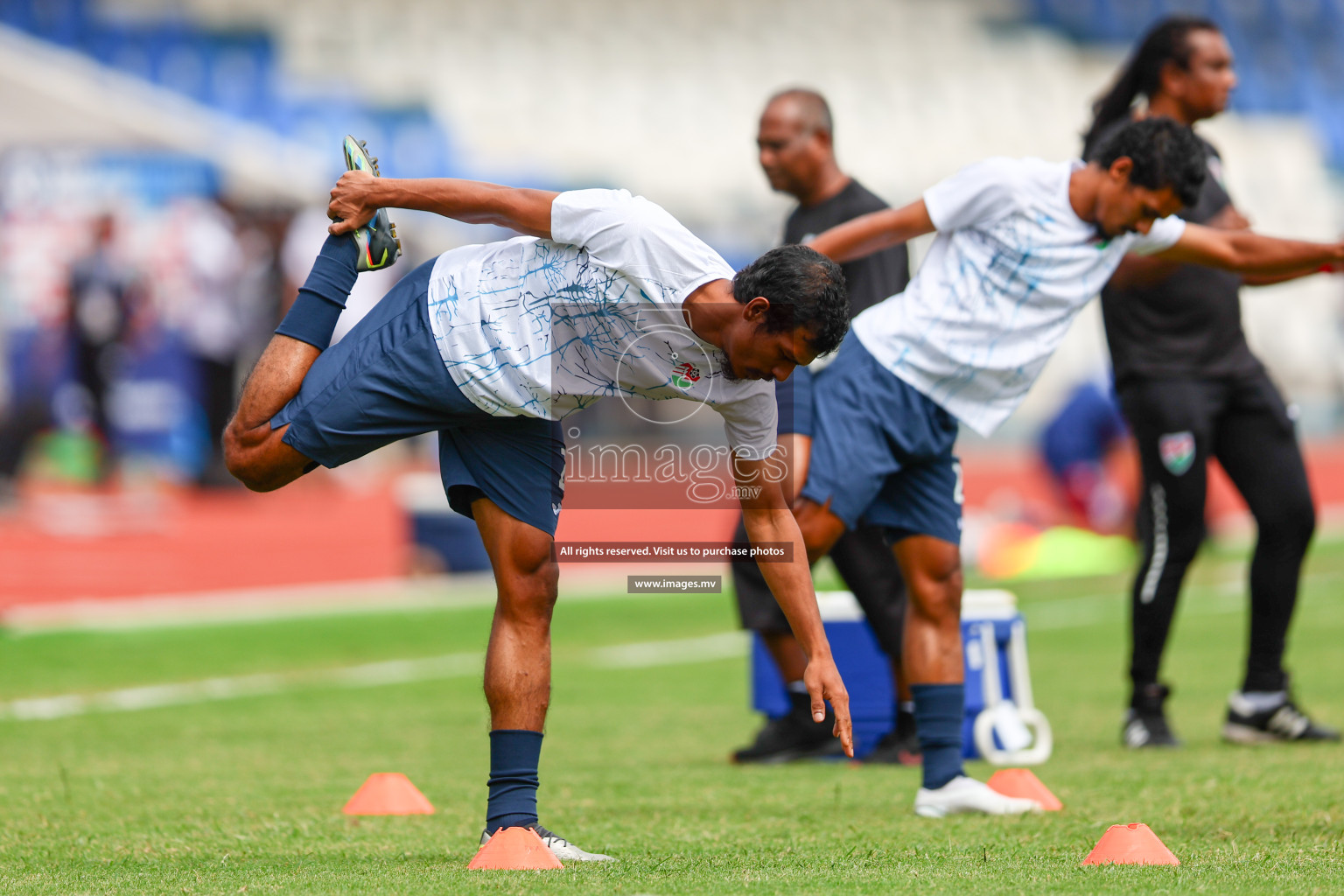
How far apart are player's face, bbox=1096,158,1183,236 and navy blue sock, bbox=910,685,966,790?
139 centimetres

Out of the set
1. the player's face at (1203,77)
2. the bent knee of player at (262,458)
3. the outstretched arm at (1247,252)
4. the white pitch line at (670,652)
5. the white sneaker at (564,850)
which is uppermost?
the player's face at (1203,77)

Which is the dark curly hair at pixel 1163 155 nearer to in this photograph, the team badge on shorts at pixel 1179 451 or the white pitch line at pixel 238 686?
the team badge on shorts at pixel 1179 451

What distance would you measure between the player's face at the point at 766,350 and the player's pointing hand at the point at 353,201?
1.02 m

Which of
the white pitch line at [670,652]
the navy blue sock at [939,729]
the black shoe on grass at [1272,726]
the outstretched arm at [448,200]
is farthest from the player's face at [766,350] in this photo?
the white pitch line at [670,652]

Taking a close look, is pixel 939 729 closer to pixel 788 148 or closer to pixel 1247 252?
pixel 1247 252

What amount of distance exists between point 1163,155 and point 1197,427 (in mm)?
1550

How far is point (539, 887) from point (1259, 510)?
3633 millimetres

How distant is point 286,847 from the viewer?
4.05 m

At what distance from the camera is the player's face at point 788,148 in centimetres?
585

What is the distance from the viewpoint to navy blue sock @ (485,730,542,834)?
153 inches

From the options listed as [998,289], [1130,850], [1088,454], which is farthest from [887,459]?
[1088,454]

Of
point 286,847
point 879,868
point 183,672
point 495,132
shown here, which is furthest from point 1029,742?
point 495,132

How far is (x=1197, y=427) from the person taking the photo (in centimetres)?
593

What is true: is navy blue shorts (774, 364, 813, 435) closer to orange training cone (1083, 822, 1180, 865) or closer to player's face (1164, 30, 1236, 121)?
orange training cone (1083, 822, 1180, 865)
